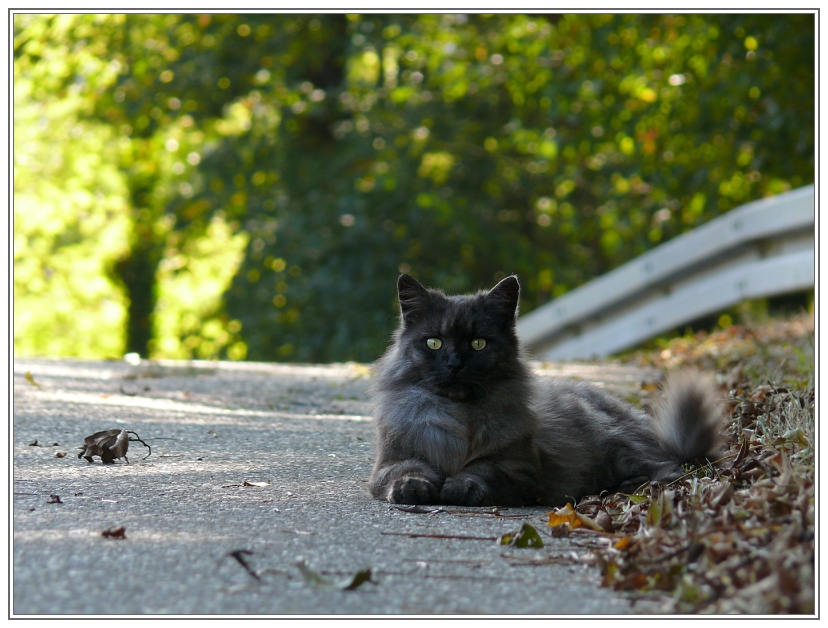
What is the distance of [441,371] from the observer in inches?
184

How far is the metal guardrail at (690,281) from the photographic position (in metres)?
10.4

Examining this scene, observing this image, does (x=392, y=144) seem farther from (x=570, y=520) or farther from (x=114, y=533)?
(x=114, y=533)

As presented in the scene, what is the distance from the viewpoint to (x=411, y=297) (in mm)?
4984

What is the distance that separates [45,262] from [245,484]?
90.9 ft

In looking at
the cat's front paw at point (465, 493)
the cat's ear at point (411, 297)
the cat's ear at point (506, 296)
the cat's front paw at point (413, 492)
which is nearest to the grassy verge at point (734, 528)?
the cat's front paw at point (465, 493)

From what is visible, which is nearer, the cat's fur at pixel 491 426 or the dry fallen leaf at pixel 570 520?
the dry fallen leaf at pixel 570 520

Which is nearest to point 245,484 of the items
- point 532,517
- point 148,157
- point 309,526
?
point 309,526

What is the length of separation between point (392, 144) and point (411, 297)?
1147 centimetres

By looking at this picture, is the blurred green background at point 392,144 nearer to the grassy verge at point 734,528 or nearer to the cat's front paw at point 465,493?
the grassy verge at point 734,528

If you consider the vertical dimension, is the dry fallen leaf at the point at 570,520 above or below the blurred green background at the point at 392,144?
below

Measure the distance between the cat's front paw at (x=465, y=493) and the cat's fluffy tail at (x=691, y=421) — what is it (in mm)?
1192

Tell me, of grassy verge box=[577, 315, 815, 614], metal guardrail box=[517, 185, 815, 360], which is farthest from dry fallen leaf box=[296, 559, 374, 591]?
metal guardrail box=[517, 185, 815, 360]

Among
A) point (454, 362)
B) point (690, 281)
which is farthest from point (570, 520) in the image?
point (690, 281)

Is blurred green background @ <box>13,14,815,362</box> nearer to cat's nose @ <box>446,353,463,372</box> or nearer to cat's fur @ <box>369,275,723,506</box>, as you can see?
cat's fur @ <box>369,275,723,506</box>
